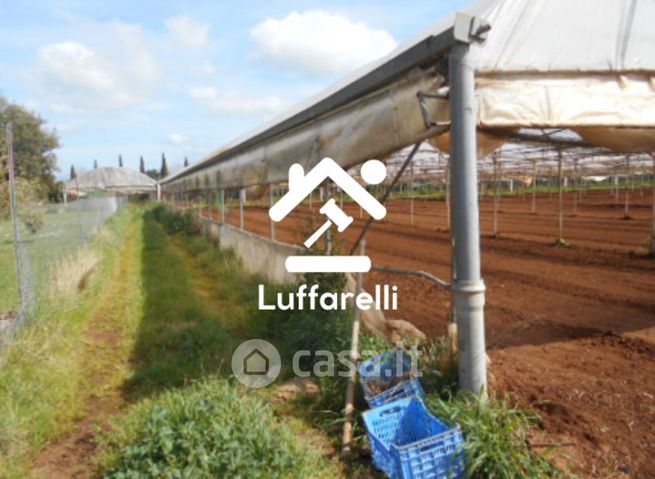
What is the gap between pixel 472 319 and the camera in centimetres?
390

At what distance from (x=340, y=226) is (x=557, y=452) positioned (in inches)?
136

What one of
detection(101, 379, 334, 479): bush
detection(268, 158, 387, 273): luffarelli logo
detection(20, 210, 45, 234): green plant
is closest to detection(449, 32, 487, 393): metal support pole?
detection(101, 379, 334, 479): bush

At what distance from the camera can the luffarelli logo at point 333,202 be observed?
5848mm

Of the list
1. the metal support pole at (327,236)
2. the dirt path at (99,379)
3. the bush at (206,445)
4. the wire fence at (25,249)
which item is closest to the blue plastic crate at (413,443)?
the bush at (206,445)

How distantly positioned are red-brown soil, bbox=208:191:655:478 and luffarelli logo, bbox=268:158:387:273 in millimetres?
369

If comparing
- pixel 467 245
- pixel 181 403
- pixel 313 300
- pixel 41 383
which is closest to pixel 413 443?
pixel 467 245

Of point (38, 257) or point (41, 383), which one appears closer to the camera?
point (41, 383)

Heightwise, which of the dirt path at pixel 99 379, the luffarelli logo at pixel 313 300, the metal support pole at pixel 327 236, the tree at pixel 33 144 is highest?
the tree at pixel 33 144

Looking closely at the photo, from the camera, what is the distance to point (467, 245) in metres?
3.91

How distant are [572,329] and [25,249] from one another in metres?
7.91

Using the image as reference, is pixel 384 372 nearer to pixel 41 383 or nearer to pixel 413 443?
pixel 413 443

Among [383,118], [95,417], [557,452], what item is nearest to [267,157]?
[383,118]

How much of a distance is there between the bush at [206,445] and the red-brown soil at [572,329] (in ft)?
5.78

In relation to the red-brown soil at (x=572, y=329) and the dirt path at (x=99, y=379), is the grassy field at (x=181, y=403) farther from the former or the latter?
Answer: the red-brown soil at (x=572, y=329)
